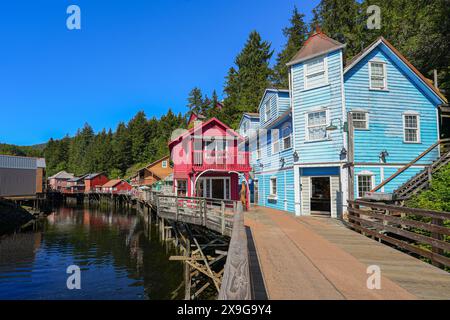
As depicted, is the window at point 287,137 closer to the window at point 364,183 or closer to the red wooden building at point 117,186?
the window at point 364,183

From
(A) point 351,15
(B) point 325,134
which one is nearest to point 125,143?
(A) point 351,15

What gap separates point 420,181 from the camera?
504 inches

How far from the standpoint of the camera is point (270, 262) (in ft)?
20.0

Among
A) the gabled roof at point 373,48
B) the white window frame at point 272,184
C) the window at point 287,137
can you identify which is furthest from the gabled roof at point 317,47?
the white window frame at point 272,184

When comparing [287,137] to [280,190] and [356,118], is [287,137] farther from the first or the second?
[356,118]

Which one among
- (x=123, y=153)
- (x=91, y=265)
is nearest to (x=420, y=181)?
(x=91, y=265)

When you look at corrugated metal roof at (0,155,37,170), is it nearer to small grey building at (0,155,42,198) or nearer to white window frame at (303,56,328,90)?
small grey building at (0,155,42,198)

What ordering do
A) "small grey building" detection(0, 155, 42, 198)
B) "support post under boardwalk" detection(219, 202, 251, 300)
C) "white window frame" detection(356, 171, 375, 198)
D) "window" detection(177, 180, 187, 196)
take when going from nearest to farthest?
"support post under boardwalk" detection(219, 202, 251, 300), "white window frame" detection(356, 171, 375, 198), "window" detection(177, 180, 187, 196), "small grey building" detection(0, 155, 42, 198)

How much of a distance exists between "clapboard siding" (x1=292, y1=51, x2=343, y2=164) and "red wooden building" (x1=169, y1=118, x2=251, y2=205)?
5.06 meters

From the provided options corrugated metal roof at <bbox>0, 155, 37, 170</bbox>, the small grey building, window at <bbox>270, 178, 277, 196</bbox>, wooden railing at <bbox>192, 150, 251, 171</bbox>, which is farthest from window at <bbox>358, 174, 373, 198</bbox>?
corrugated metal roof at <bbox>0, 155, 37, 170</bbox>

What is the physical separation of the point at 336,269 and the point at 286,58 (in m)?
41.4

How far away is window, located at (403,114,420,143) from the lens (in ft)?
49.6

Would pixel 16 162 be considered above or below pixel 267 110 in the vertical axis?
below

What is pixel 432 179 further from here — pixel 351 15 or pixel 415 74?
pixel 351 15
